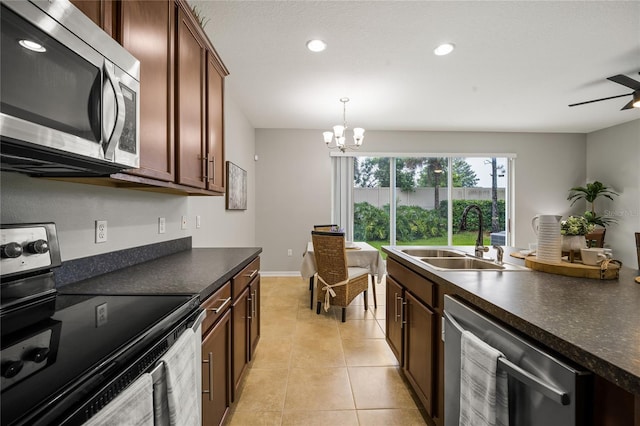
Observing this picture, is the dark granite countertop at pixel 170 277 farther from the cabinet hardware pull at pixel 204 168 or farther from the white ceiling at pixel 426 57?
the white ceiling at pixel 426 57

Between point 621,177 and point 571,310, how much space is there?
6058mm

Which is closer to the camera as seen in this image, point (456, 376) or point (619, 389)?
point (619, 389)

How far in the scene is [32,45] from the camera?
26.7 inches

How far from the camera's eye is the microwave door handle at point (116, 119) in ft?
2.90

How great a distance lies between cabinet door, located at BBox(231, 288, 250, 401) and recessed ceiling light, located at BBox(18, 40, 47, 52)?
129 cm

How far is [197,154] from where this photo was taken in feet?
5.95

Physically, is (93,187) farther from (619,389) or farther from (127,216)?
(619,389)

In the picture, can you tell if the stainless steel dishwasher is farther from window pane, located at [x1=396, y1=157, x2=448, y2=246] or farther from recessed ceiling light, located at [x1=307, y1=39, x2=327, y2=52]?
window pane, located at [x1=396, y1=157, x2=448, y2=246]

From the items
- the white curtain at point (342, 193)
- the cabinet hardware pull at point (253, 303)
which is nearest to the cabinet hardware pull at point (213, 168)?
the cabinet hardware pull at point (253, 303)

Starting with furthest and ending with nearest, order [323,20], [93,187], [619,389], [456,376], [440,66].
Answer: [440,66] < [323,20] < [93,187] < [456,376] < [619,389]

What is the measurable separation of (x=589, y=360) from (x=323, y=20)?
2.52 m

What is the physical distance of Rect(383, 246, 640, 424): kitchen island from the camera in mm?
612

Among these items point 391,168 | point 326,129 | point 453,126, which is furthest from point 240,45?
point 453,126

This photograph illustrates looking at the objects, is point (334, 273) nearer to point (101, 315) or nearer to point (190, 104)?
point (190, 104)
